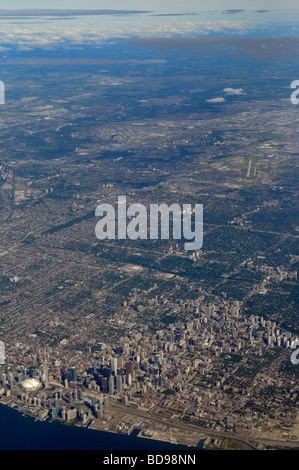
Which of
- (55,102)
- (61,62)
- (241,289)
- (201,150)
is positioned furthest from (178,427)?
(61,62)

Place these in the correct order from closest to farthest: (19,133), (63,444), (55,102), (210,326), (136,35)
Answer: (63,444) < (210,326) < (19,133) < (55,102) < (136,35)

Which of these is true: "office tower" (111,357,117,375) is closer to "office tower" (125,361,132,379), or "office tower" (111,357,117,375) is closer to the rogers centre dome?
"office tower" (125,361,132,379)

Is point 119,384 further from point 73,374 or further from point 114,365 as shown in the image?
point 73,374

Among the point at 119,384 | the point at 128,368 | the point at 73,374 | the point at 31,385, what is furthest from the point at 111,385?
the point at 31,385

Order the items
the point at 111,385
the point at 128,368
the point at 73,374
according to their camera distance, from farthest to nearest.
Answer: the point at 128,368
the point at 73,374
the point at 111,385

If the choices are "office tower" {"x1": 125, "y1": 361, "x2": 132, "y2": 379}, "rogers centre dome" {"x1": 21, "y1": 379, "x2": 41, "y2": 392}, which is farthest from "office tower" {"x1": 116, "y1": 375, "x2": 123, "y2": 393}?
"rogers centre dome" {"x1": 21, "y1": 379, "x2": 41, "y2": 392}

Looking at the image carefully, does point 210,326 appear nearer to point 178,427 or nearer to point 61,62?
point 178,427

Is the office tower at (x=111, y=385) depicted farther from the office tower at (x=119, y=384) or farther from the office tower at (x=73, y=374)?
the office tower at (x=73, y=374)

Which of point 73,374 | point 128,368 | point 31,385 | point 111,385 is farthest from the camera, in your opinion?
point 128,368

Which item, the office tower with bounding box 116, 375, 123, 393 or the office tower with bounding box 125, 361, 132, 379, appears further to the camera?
the office tower with bounding box 125, 361, 132, 379
